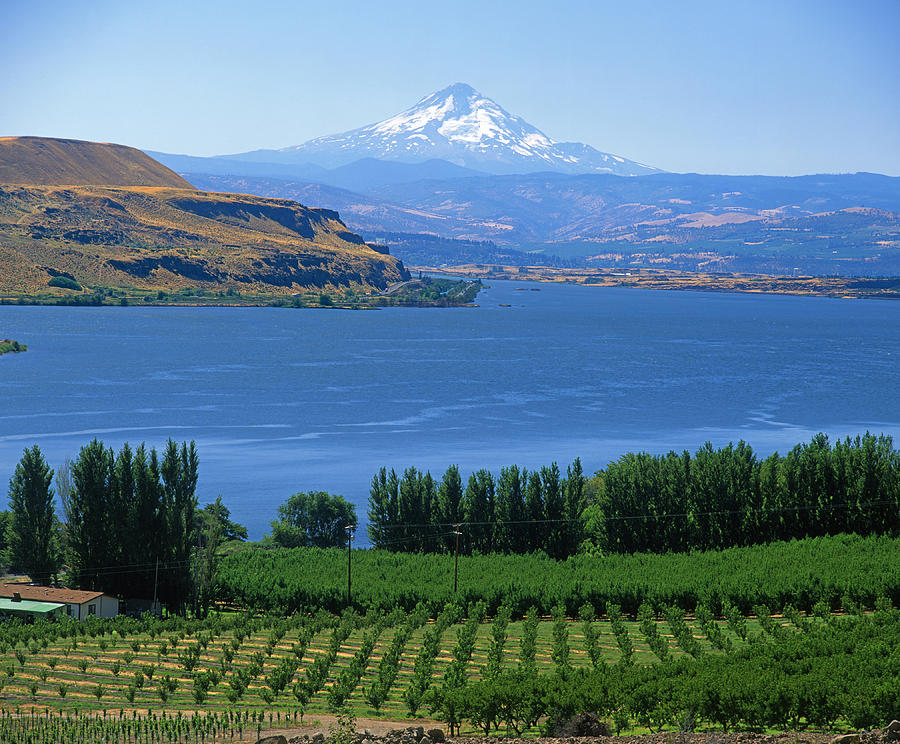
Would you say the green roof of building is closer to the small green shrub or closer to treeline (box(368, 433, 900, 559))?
treeline (box(368, 433, 900, 559))

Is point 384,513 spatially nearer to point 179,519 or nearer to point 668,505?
point 179,519

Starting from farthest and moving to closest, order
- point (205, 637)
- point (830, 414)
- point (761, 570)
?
1. point (830, 414)
2. point (761, 570)
3. point (205, 637)

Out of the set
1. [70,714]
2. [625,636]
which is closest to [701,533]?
[625,636]

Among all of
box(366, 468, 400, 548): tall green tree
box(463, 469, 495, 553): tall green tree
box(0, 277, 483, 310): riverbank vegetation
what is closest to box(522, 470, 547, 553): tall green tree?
box(463, 469, 495, 553): tall green tree

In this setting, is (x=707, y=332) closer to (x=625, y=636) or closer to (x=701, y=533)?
(x=701, y=533)

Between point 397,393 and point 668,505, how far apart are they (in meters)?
51.2

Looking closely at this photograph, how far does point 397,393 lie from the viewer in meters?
96.1

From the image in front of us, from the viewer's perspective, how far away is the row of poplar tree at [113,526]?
41.4 metres

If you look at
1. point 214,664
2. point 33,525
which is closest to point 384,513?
point 33,525

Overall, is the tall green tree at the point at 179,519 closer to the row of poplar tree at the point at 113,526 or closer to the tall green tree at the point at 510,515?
the row of poplar tree at the point at 113,526

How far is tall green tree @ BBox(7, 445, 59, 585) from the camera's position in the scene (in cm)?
4231

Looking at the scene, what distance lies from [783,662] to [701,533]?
80.6ft

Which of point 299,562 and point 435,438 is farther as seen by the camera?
point 435,438

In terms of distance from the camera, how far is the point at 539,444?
73.6 m
